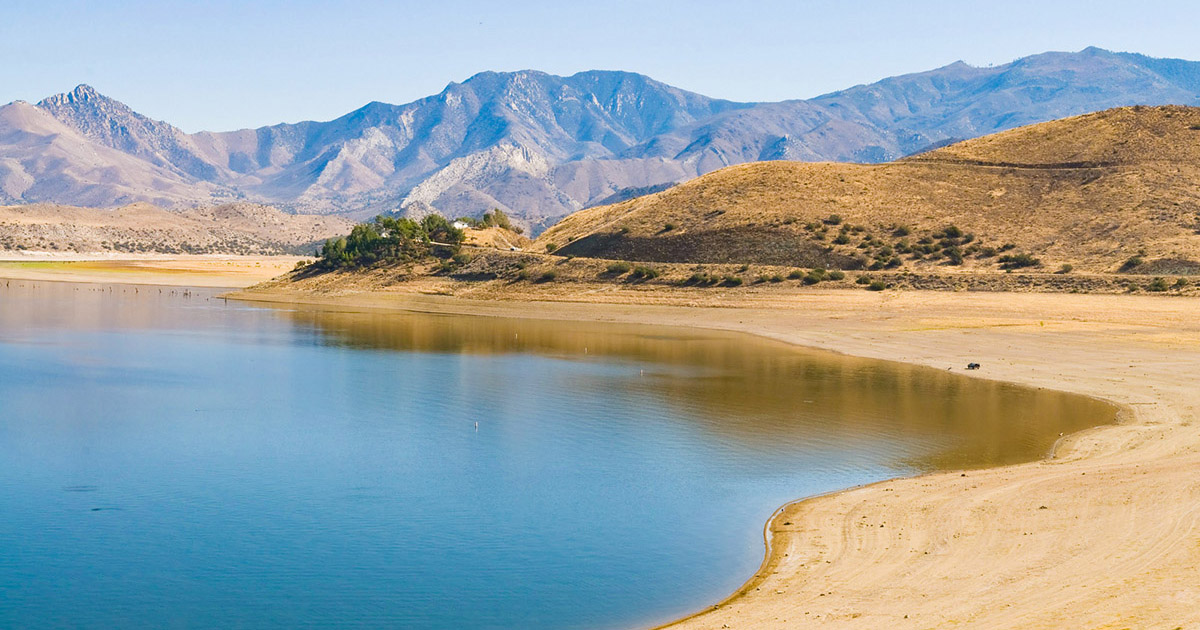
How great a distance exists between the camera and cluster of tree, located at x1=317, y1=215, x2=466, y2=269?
12150 cm

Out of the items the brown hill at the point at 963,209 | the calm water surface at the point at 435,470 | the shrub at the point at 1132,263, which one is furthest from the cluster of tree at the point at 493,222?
the calm water surface at the point at 435,470

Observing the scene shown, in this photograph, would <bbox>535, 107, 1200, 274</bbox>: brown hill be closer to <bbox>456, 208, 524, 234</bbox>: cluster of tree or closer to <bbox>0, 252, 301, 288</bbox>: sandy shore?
<bbox>456, 208, 524, 234</bbox>: cluster of tree

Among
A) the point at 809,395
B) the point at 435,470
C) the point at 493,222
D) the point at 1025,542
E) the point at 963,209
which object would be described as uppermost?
the point at 493,222

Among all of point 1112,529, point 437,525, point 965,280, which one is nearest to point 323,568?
point 437,525

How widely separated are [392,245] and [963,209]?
63.7 meters

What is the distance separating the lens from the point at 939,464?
31.3 m

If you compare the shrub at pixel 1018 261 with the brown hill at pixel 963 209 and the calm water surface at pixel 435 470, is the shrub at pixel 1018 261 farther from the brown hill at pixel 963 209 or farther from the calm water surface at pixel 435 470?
the calm water surface at pixel 435 470

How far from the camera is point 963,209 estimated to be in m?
119

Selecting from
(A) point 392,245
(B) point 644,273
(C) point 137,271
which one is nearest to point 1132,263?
(B) point 644,273

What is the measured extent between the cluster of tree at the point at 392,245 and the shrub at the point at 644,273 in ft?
81.1

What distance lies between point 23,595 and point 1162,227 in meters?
104

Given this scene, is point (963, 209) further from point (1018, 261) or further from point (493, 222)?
point (493, 222)

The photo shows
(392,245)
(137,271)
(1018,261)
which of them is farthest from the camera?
(137,271)

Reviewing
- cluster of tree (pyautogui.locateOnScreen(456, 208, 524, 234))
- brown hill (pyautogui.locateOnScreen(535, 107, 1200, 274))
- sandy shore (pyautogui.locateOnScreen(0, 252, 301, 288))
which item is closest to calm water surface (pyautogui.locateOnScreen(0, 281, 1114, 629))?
brown hill (pyautogui.locateOnScreen(535, 107, 1200, 274))
